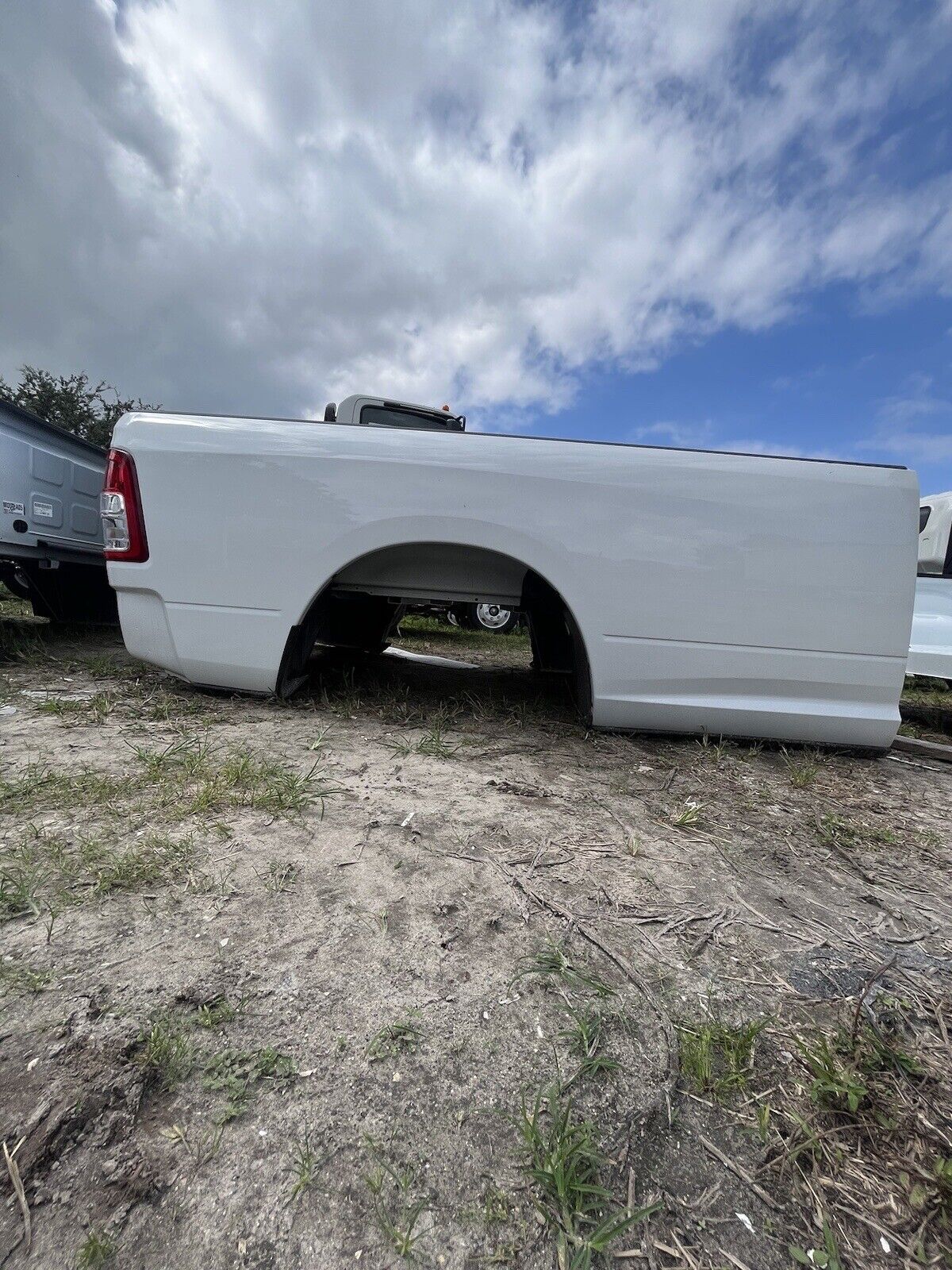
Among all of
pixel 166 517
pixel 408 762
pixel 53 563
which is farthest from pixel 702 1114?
pixel 53 563

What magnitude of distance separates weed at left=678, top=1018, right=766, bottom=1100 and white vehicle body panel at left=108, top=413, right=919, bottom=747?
1575mm

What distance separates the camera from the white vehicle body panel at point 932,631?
3.68 metres

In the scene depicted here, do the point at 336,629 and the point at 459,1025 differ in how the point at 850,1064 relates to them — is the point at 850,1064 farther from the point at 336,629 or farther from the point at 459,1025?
the point at 336,629

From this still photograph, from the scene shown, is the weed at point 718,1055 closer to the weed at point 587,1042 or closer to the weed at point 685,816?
the weed at point 587,1042

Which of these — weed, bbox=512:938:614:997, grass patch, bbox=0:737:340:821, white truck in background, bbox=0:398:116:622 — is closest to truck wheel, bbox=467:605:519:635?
white truck in background, bbox=0:398:116:622

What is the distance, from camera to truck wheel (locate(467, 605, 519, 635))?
7.68m

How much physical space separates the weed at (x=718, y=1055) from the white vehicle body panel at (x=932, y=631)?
11.7ft

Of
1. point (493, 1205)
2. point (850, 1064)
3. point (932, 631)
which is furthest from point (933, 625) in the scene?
point (493, 1205)

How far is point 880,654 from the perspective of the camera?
236 cm

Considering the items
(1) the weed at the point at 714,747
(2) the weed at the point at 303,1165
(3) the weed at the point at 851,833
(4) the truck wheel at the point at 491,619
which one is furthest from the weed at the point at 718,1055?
(4) the truck wheel at the point at 491,619

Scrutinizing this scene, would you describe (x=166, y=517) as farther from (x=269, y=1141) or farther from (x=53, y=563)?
(x=53, y=563)

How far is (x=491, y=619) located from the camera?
7.80 m

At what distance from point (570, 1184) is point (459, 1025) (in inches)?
11.0

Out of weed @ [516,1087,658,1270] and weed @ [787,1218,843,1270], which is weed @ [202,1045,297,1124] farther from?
weed @ [787,1218,843,1270]
